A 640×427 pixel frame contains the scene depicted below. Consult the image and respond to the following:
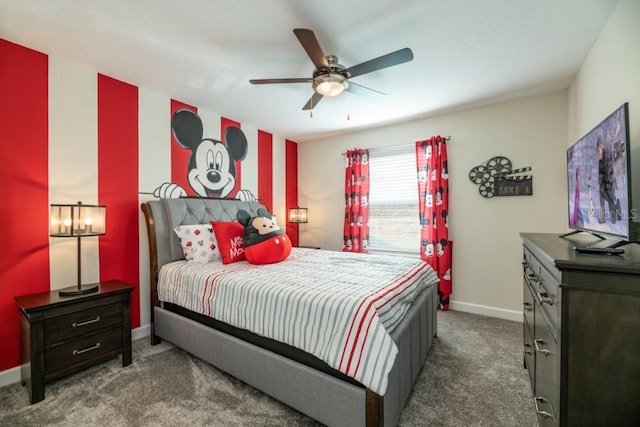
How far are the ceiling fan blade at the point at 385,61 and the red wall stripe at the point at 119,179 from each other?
2.25 metres

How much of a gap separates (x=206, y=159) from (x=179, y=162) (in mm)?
348

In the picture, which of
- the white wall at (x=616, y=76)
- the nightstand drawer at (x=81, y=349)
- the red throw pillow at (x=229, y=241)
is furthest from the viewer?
the red throw pillow at (x=229, y=241)

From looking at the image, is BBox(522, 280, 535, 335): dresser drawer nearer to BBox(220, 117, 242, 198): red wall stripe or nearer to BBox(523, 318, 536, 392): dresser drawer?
BBox(523, 318, 536, 392): dresser drawer

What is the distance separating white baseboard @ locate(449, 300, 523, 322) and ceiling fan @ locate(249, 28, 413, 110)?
2919 millimetres

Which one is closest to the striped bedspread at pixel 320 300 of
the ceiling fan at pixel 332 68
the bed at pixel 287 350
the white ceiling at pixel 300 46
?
the bed at pixel 287 350

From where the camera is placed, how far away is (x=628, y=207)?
3.65 ft

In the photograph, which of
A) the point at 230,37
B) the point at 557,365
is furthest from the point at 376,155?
the point at 557,365

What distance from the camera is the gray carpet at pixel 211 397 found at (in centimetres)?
165

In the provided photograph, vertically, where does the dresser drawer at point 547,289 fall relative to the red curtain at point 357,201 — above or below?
below

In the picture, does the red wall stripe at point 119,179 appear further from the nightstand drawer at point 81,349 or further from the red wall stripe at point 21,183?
the nightstand drawer at point 81,349

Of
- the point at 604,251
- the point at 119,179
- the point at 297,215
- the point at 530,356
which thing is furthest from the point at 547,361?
the point at 297,215

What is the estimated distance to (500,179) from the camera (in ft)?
10.6

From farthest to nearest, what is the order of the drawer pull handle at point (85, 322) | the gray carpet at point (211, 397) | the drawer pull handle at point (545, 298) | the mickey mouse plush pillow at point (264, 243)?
the mickey mouse plush pillow at point (264, 243) < the drawer pull handle at point (85, 322) < the gray carpet at point (211, 397) < the drawer pull handle at point (545, 298)

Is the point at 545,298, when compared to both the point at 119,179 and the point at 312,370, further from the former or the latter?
the point at 119,179
